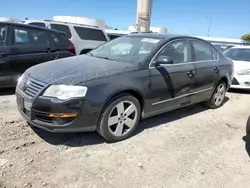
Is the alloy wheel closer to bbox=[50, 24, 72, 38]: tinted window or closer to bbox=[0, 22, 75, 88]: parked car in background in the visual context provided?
bbox=[0, 22, 75, 88]: parked car in background

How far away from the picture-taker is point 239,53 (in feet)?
26.6

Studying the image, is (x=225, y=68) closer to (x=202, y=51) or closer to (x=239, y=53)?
(x=202, y=51)

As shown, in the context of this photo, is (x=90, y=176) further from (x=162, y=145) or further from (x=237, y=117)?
(x=237, y=117)

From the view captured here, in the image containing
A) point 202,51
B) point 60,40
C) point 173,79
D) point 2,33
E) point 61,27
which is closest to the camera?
point 173,79

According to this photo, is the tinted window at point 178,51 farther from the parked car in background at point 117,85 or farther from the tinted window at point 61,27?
the tinted window at point 61,27

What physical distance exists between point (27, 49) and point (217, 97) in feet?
14.4

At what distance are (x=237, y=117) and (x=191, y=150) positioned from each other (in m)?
2.15

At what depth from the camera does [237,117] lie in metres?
4.94

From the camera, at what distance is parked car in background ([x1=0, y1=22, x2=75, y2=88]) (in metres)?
4.86

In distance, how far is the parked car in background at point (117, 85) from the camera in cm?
292

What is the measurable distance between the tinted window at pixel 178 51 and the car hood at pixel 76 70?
767mm

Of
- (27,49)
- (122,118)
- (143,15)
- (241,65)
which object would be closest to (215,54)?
(241,65)

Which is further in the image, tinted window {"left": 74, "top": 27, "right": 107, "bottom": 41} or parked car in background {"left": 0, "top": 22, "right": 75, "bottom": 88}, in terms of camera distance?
tinted window {"left": 74, "top": 27, "right": 107, "bottom": 41}

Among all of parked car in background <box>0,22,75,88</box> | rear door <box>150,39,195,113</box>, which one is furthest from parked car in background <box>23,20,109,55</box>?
rear door <box>150,39,195,113</box>
